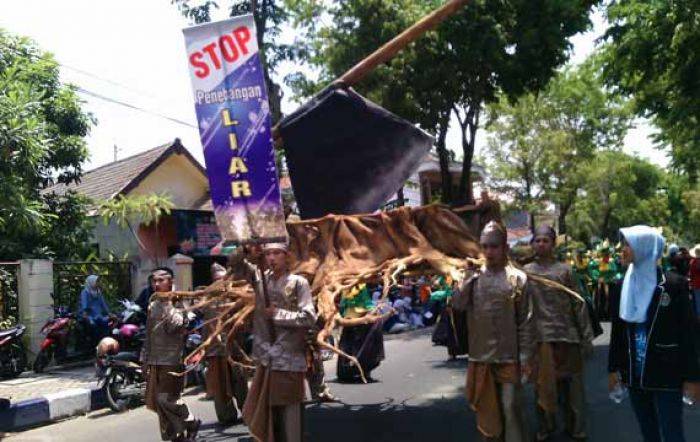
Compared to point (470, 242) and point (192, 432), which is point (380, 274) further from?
point (192, 432)

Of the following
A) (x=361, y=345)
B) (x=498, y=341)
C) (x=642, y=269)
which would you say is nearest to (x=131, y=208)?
(x=361, y=345)

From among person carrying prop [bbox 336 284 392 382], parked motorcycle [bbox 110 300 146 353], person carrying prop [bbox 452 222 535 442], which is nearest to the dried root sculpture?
person carrying prop [bbox 452 222 535 442]

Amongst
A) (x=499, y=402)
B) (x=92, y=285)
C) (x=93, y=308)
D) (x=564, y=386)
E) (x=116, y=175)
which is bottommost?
(x=564, y=386)

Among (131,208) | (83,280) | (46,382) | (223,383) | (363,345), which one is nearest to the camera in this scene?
(223,383)

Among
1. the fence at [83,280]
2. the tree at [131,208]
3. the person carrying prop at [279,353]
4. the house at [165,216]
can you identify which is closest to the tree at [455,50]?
the house at [165,216]

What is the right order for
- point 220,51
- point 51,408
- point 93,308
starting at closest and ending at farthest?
point 220,51 → point 51,408 → point 93,308

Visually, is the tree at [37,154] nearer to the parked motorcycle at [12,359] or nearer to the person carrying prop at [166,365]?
the parked motorcycle at [12,359]

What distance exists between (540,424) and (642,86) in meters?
5.99

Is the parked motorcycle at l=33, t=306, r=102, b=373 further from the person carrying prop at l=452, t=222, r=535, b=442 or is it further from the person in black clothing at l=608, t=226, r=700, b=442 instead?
the person in black clothing at l=608, t=226, r=700, b=442

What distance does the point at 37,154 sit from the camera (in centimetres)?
974

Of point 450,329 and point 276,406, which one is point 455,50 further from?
point 276,406

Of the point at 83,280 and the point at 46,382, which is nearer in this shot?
the point at 46,382

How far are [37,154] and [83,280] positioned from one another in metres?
2.87

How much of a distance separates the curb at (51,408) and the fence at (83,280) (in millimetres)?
3185
